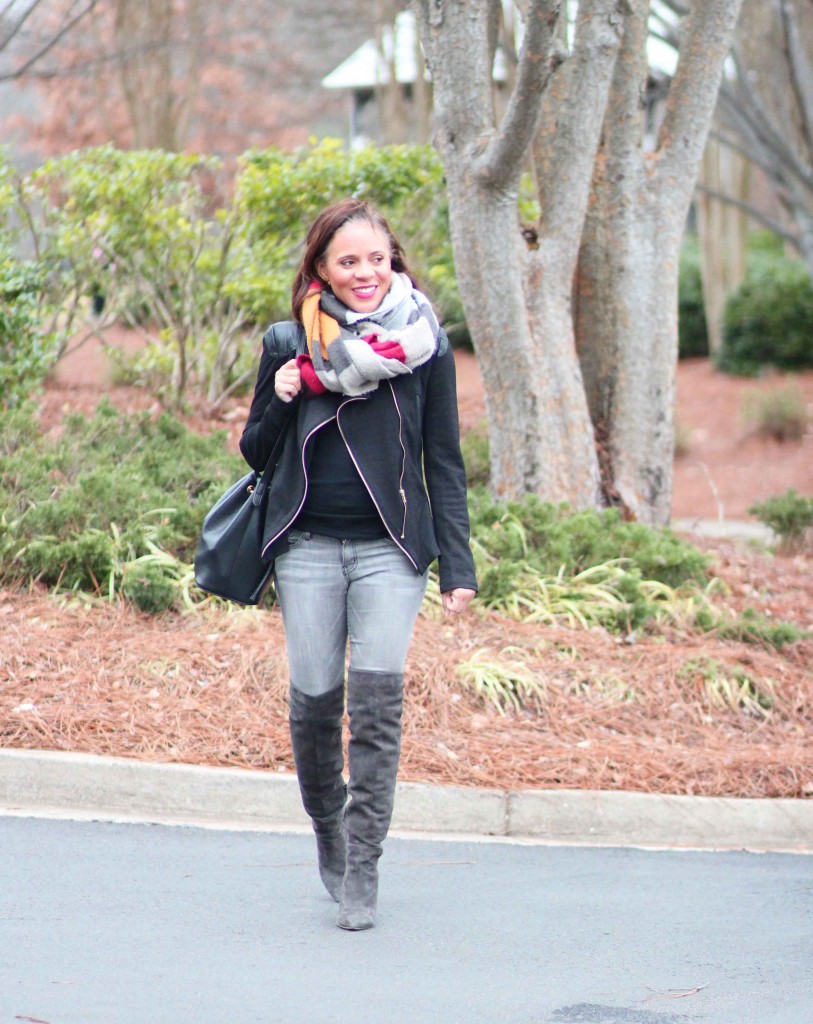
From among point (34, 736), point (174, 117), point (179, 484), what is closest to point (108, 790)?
point (34, 736)

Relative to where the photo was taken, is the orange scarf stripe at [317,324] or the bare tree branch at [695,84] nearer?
the orange scarf stripe at [317,324]

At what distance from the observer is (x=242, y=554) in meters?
3.93

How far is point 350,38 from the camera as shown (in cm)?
3008

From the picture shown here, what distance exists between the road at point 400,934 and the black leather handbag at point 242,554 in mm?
964

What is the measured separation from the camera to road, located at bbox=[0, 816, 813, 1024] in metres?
3.46

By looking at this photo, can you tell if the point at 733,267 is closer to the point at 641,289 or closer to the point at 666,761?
the point at 641,289

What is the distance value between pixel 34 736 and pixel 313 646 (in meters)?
1.94

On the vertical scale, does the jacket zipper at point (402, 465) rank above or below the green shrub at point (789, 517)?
above

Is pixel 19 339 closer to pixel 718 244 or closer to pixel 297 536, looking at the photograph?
pixel 297 536

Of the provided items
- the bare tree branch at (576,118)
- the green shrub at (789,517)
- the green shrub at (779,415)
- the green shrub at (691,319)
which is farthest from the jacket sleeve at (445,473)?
the green shrub at (691,319)

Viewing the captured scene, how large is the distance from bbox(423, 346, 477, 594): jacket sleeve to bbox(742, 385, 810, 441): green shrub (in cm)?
1448

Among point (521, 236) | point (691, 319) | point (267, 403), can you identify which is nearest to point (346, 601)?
point (267, 403)

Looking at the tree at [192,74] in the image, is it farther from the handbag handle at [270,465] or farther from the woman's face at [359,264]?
the handbag handle at [270,465]

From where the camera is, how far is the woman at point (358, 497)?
382 cm
